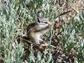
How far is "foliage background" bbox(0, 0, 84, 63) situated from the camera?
98.0 inches

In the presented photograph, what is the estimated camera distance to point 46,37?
3.01 meters

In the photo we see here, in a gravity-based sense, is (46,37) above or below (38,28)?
below

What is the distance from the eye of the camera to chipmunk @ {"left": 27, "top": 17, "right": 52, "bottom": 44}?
8.94 ft

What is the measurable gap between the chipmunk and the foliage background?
0.34 feet

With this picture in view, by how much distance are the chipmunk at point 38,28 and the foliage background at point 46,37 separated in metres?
0.10

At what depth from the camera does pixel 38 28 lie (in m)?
2.75

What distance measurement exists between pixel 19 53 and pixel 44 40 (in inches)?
28.4

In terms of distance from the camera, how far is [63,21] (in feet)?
11.0

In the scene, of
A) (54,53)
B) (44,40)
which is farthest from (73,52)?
(44,40)

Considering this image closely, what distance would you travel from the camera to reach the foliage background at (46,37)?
2.49 meters

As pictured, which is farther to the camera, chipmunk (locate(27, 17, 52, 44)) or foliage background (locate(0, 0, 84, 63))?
chipmunk (locate(27, 17, 52, 44))

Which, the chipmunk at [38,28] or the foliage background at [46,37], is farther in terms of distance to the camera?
the chipmunk at [38,28]

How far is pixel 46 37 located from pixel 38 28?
11.8 inches

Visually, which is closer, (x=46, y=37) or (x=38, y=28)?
(x=38, y=28)
